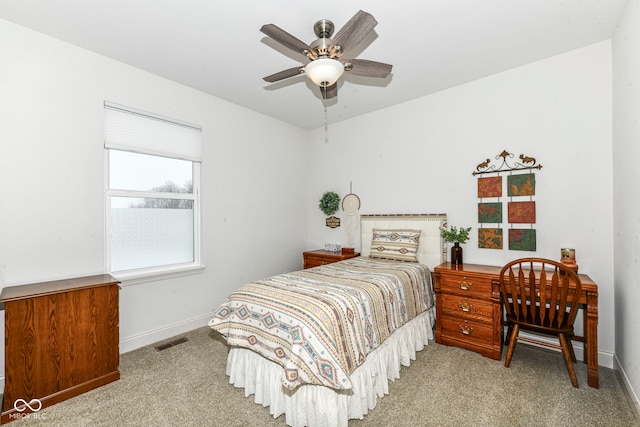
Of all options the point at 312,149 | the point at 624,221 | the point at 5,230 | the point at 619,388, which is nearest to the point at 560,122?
the point at 624,221

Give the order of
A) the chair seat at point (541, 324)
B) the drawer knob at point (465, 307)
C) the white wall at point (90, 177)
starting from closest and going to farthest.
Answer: the chair seat at point (541, 324) < the white wall at point (90, 177) < the drawer knob at point (465, 307)

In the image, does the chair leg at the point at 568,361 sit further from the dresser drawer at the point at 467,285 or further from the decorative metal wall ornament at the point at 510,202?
the decorative metal wall ornament at the point at 510,202

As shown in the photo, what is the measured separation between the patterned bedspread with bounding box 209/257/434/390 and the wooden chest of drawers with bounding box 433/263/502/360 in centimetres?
37

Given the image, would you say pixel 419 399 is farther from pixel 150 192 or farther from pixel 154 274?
pixel 150 192

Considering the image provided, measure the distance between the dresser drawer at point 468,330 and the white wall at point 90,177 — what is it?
2.48 m

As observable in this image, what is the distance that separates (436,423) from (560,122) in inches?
110

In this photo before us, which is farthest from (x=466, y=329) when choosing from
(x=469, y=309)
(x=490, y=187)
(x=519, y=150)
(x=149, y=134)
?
(x=149, y=134)

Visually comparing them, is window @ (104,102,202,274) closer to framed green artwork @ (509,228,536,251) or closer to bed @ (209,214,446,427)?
bed @ (209,214,446,427)

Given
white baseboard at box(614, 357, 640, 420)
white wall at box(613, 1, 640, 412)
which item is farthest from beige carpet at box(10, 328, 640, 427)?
white wall at box(613, 1, 640, 412)

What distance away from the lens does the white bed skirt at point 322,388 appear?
172 cm

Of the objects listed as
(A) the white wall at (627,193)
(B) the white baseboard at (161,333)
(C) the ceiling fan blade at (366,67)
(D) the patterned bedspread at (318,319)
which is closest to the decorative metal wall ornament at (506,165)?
(A) the white wall at (627,193)

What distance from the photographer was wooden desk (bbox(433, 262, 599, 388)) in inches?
85.4

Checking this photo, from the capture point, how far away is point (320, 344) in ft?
5.54

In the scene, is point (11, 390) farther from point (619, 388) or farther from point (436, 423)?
point (619, 388)
